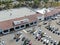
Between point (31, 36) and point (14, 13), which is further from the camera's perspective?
point (14, 13)

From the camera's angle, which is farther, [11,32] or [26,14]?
[26,14]

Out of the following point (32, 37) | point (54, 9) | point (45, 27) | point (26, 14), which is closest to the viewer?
point (32, 37)

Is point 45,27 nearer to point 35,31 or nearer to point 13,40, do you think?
point 35,31

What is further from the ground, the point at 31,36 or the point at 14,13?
the point at 14,13

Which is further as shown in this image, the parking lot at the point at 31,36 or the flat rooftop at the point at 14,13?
the flat rooftop at the point at 14,13

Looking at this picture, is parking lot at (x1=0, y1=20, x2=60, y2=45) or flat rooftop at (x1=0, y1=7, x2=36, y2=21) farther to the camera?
flat rooftop at (x1=0, y1=7, x2=36, y2=21)

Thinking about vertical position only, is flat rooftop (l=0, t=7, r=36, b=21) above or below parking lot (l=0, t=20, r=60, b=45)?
above

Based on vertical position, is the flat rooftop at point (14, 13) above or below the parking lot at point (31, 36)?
above

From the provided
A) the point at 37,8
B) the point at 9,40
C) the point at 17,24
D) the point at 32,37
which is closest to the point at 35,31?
the point at 32,37
